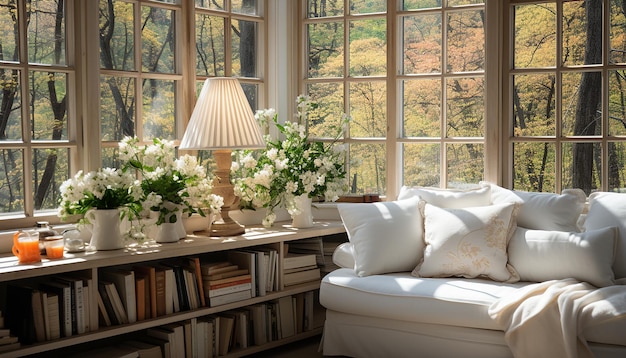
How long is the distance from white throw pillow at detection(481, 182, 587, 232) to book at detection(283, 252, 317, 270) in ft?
4.10

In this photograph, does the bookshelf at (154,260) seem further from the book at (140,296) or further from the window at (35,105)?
the window at (35,105)

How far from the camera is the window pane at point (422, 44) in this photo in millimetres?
4828

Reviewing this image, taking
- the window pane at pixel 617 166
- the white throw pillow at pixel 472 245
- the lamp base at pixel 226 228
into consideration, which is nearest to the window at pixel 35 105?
the lamp base at pixel 226 228

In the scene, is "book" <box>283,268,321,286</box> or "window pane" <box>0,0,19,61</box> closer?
"window pane" <box>0,0,19,61</box>

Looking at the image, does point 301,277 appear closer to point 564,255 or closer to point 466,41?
point 564,255

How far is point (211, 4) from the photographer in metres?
4.70

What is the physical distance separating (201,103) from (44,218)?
1.08m

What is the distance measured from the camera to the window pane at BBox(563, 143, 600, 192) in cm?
441

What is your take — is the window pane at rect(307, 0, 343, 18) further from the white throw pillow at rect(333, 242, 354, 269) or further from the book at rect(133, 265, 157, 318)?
the book at rect(133, 265, 157, 318)

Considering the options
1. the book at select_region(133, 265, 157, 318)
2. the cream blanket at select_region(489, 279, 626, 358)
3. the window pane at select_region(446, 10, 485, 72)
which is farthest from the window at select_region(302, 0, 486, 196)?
the book at select_region(133, 265, 157, 318)

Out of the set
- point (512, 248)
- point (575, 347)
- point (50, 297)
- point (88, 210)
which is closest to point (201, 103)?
point (88, 210)

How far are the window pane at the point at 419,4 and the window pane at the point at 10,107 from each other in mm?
2536

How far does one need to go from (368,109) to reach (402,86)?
285 millimetres

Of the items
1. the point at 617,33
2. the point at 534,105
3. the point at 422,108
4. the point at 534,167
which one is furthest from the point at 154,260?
the point at 617,33
